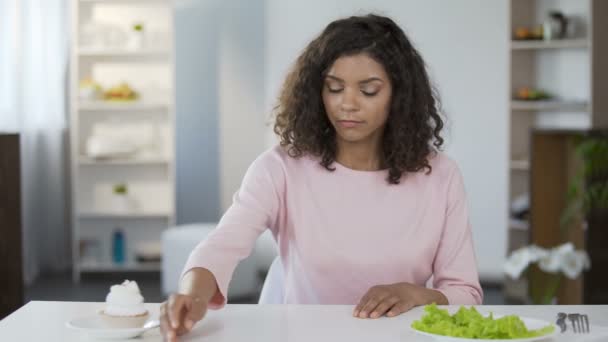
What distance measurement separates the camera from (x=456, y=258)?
7.63 ft

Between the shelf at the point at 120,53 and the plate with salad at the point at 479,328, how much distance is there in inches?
195

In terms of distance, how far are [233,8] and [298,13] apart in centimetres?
50

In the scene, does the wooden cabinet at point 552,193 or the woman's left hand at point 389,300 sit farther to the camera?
the wooden cabinet at point 552,193

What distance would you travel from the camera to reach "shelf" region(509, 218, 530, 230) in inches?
229

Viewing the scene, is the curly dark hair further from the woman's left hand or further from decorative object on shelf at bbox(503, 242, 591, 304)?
decorative object on shelf at bbox(503, 242, 591, 304)

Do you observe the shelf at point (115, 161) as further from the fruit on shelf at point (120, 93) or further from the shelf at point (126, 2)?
the shelf at point (126, 2)

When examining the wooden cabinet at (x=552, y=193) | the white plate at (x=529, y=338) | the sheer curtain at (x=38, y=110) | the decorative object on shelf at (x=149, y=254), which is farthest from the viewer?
the decorative object on shelf at (x=149, y=254)

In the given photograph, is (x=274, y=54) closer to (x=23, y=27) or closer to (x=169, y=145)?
(x=169, y=145)

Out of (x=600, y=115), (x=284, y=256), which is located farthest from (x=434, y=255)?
(x=600, y=115)

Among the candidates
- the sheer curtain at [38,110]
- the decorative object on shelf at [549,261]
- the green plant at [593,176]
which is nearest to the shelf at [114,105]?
the sheer curtain at [38,110]

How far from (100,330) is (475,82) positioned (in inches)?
188

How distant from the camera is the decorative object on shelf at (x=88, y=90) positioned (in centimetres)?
652

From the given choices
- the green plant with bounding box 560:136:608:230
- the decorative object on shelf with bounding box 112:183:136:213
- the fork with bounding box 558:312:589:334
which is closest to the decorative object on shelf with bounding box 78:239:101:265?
the decorative object on shelf with bounding box 112:183:136:213

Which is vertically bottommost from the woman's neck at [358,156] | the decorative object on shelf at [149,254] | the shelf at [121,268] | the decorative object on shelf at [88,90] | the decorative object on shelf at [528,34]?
the shelf at [121,268]
